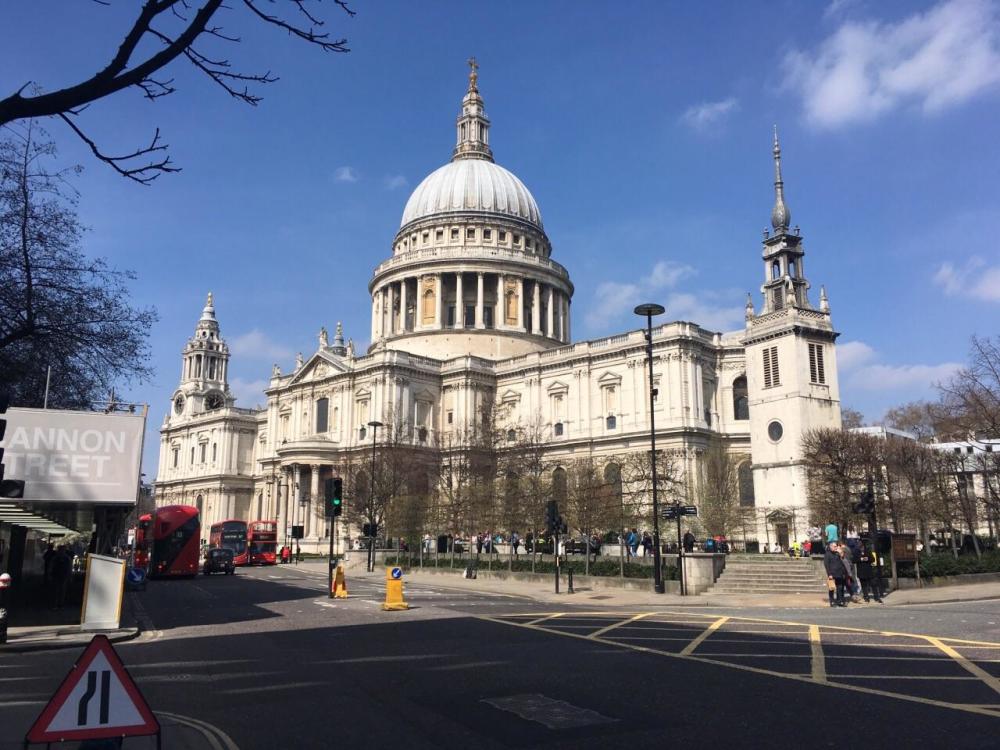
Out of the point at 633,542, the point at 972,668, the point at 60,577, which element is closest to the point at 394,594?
the point at 60,577

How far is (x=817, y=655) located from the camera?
43.4ft

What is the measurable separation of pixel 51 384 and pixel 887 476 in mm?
34840

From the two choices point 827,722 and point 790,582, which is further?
point 790,582

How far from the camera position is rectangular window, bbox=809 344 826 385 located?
5212 cm

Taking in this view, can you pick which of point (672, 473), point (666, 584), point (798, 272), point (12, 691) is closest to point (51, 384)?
point (12, 691)

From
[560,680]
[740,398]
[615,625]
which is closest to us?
[560,680]

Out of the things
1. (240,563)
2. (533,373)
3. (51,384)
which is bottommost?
(240,563)

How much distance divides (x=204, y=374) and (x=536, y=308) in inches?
2233

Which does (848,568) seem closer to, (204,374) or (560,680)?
(560,680)

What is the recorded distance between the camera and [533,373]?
255 ft

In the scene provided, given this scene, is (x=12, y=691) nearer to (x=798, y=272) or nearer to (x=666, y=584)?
(x=666, y=584)

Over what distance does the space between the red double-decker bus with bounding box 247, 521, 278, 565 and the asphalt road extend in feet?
136

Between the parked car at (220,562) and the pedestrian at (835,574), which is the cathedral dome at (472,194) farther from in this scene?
the pedestrian at (835,574)

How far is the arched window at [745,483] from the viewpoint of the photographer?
204 ft
